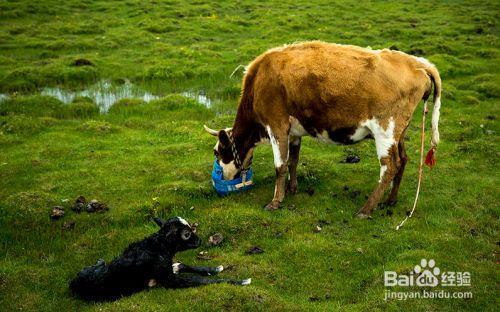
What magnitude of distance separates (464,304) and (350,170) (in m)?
5.58

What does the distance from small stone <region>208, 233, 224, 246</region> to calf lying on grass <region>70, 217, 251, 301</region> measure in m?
1.34

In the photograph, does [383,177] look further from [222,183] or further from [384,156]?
[222,183]

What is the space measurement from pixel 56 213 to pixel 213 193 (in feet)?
11.7

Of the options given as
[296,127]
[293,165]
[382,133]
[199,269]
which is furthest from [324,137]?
[199,269]

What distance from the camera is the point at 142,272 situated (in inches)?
303

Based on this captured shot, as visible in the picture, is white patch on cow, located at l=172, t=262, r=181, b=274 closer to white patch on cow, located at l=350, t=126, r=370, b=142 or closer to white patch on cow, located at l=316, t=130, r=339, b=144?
white patch on cow, located at l=316, t=130, r=339, b=144

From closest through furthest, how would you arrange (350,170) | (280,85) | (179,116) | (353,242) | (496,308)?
(496,308) < (353,242) < (280,85) < (350,170) < (179,116)

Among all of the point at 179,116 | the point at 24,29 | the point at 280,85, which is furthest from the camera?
the point at 24,29

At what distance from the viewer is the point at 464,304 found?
24.2ft

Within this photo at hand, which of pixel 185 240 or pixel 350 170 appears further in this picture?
pixel 350 170

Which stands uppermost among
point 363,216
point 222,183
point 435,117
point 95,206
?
point 435,117

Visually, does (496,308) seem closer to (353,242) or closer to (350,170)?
(353,242)

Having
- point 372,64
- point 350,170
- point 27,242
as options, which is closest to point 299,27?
point 350,170

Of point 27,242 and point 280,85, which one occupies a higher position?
point 280,85
